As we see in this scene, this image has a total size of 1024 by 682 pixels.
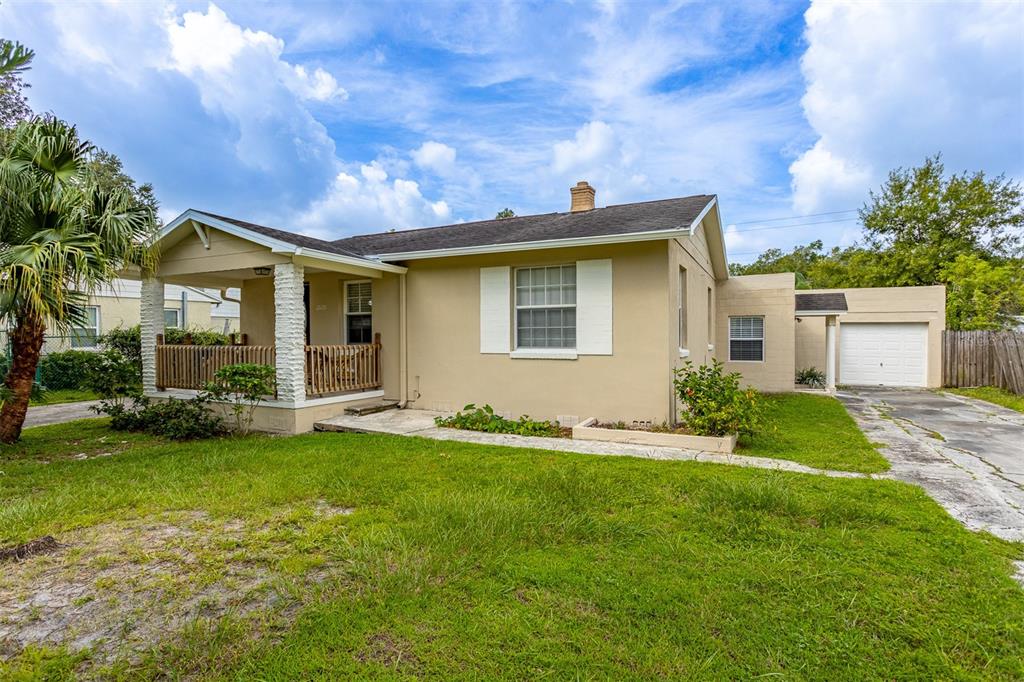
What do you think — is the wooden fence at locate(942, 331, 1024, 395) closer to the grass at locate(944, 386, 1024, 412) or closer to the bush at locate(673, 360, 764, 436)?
the grass at locate(944, 386, 1024, 412)

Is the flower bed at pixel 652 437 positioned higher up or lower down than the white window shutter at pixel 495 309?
lower down

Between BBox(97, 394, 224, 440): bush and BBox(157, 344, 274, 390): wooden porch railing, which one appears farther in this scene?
BBox(157, 344, 274, 390): wooden porch railing

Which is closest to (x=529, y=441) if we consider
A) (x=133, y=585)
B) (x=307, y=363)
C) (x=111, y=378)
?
(x=307, y=363)

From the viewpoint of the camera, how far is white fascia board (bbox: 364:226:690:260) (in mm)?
7273

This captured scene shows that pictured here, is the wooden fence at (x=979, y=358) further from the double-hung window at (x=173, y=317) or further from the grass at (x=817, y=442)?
the double-hung window at (x=173, y=317)

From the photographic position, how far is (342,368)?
9.27 metres

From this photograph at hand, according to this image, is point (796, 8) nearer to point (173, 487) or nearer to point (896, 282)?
point (173, 487)

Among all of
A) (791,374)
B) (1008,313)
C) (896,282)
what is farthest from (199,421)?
(896,282)

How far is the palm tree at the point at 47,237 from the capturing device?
6.22 metres

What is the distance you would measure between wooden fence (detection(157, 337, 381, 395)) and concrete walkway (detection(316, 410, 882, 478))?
0.71 metres

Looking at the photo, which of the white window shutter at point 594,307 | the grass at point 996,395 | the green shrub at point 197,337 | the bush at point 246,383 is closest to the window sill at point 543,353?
the white window shutter at point 594,307

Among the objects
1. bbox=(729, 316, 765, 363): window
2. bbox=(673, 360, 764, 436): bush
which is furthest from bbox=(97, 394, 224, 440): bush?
bbox=(729, 316, 765, 363): window

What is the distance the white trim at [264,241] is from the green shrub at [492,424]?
3060 millimetres

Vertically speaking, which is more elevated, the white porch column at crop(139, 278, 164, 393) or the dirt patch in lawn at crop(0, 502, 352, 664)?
the white porch column at crop(139, 278, 164, 393)
